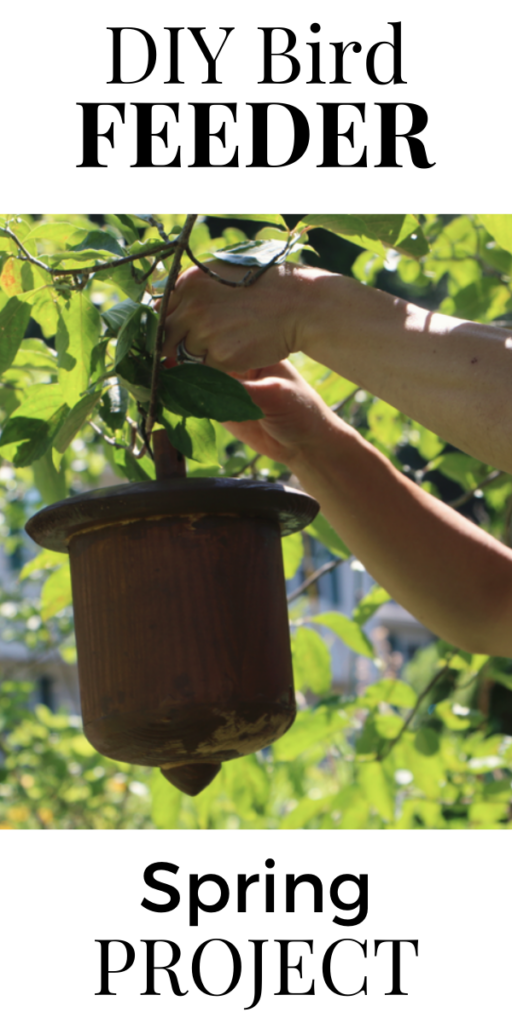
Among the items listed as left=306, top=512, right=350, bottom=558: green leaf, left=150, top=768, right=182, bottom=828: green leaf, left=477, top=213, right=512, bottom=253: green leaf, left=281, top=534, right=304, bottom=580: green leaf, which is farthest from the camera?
left=150, top=768, right=182, bottom=828: green leaf

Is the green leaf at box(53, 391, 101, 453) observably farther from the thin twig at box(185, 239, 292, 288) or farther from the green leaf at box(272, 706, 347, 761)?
the green leaf at box(272, 706, 347, 761)

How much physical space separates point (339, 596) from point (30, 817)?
10.3 meters

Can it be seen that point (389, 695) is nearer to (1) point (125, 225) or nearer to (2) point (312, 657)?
(2) point (312, 657)

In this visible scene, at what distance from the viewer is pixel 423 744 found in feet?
7.64

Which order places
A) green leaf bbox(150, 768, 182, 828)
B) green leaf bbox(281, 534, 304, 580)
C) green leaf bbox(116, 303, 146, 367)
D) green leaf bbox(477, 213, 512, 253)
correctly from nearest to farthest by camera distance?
green leaf bbox(116, 303, 146, 367)
green leaf bbox(477, 213, 512, 253)
green leaf bbox(281, 534, 304, 580)
green leaf bbox(150, 768, 182, 828)

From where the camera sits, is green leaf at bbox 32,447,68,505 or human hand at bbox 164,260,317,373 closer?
human hand at bbox 164,260,317,373

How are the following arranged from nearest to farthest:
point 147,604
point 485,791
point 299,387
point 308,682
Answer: point 147,604 → point 299,387 → point 308,682 → point 485,791

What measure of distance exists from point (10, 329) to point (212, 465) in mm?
383

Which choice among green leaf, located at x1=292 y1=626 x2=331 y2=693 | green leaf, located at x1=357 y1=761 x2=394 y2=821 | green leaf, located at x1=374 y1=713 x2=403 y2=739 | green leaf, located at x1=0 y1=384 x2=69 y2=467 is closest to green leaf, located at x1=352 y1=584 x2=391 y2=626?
green leaf, located at x1=292 y1=626 x2=331 y2=693

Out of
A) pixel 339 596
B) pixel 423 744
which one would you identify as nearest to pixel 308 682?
pixel 423 744

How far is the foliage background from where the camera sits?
1.18m

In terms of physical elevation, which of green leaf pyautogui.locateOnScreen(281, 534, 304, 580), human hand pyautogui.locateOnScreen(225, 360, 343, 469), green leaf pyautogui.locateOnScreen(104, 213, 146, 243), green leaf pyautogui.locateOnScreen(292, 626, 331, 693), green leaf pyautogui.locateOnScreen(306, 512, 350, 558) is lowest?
green leaf pyautogui.locateOnScreen(292, 626, 331, 693)

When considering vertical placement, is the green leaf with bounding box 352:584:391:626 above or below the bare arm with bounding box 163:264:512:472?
below

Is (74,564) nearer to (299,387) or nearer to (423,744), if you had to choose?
(299,387)
